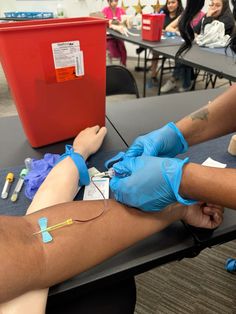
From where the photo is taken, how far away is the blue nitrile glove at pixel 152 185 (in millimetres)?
529

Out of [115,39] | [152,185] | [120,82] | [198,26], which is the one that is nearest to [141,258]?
[152,185]

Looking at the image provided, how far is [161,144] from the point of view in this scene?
0.76 m

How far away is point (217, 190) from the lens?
1.64 ft

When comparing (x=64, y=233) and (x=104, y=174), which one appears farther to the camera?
(x=104, y=174)

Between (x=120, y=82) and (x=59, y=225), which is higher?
(x=59, y=225)

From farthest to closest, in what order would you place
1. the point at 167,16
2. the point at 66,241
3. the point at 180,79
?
1. the point at 167,16
2. the point at 180,79
3. the point at 66,241

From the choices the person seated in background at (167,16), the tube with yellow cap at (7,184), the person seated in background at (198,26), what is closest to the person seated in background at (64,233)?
the tube with yellow cap at (7,184)

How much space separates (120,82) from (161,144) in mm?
960

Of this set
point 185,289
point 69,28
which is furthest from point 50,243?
point 185,289

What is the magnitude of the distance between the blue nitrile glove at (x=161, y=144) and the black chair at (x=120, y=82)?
2.72 ft

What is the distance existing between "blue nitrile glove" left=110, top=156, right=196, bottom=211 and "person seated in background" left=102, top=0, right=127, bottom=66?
298 centimetres

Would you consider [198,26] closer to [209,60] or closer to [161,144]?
[209,60]

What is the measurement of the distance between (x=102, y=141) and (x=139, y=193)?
1.18 ft

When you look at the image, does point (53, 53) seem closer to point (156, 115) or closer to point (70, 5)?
point (156, 115)
